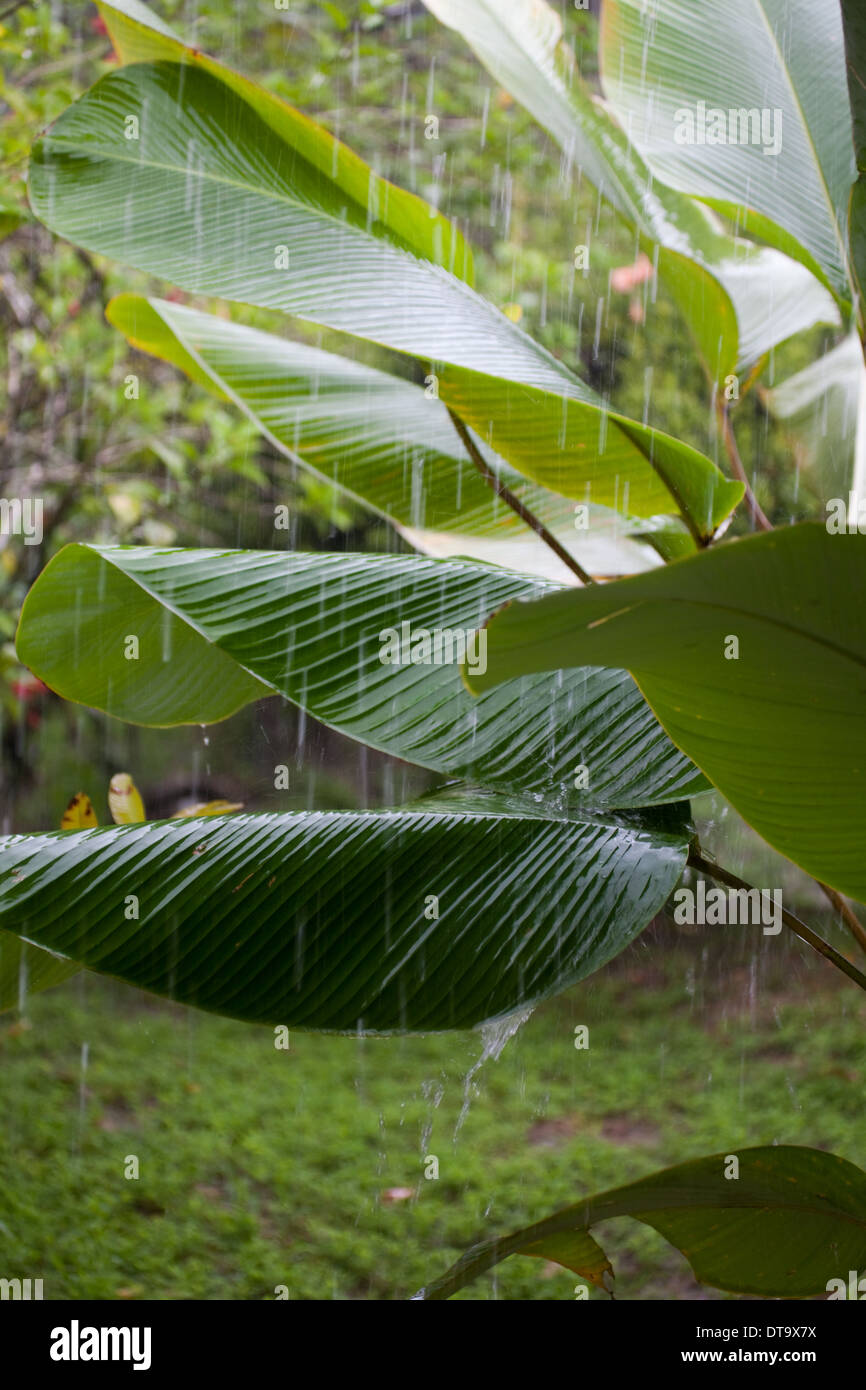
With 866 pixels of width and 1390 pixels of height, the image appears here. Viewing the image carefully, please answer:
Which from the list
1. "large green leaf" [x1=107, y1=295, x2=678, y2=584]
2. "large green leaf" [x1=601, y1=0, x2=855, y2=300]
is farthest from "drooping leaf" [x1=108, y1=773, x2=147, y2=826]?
"large green leaf" [x1=601, y1=0, x2=855, y2=300]

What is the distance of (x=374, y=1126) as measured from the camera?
267cm

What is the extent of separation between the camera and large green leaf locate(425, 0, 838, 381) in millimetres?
811

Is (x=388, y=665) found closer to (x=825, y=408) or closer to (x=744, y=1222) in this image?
(x=744, y=1222)

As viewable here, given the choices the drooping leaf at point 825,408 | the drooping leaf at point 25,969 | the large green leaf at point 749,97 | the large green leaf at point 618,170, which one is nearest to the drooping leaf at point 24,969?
the drooping leaf at point 25,969

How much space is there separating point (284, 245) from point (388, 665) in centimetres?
30

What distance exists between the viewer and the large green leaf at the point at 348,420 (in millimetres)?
832

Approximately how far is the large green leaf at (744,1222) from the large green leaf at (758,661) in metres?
0.19

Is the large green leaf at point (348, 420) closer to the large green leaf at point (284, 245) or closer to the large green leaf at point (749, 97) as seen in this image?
the large green leaf at point (284, 245)

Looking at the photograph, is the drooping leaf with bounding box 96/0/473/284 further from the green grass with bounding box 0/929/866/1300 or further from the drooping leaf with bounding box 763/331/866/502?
the green grass with bounding box 0/929/866/1300

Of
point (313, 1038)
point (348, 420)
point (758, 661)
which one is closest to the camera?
point (758, 661)

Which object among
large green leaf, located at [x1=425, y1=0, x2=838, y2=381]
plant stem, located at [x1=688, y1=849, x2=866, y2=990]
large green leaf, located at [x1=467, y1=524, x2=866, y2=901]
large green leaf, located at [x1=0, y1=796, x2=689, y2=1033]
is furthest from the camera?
large green leaf, located at [x1=425, y1=0, x2=838, y2=381]

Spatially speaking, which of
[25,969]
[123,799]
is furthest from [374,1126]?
[25,969]

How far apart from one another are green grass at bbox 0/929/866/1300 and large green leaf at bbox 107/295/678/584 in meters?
1.69
